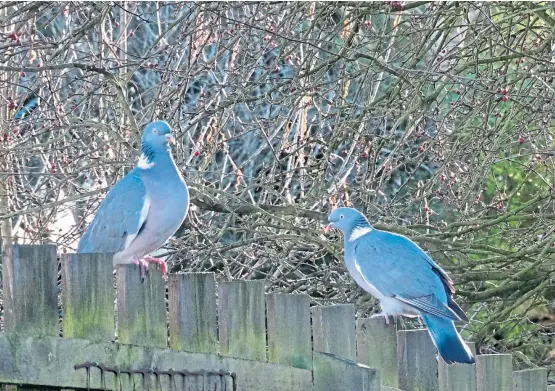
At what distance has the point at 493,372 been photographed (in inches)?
142

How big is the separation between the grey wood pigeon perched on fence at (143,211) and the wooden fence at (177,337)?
2.08 ft

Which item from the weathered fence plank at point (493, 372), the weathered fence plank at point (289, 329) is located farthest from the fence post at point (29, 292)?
the weathered fence plank at point (493, 372)

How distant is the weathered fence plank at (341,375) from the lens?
3.13m

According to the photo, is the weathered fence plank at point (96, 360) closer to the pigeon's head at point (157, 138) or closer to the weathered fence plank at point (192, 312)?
the weathered fence plank at point (192, 312)

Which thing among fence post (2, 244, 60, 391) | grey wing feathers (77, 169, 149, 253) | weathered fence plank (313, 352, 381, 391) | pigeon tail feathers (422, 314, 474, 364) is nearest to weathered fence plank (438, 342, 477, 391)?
pigeon tail feathers (422, 314, 474, 364)

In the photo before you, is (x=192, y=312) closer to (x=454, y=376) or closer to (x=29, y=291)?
(x=29, y=291)

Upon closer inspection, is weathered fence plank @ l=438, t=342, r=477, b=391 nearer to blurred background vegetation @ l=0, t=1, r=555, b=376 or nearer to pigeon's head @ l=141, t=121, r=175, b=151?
pigeon's head @ l=141, t=121, r=175, b=151

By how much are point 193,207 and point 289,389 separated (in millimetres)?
2564

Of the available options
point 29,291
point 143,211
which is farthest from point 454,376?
point 29,291

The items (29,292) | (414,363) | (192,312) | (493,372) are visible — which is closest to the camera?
(29,292)

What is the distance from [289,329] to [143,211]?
0.78 m

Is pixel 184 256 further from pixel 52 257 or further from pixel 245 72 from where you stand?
pixel 52 257

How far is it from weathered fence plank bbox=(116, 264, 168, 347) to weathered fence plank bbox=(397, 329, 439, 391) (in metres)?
1.02

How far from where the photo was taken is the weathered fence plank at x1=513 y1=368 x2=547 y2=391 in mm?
3725
